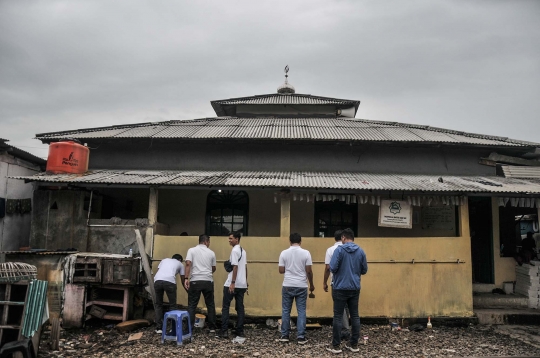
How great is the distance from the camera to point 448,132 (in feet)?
40.6

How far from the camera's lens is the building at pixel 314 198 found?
329 inches

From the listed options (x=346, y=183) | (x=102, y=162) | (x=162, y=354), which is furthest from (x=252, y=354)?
(x=102, y=162)

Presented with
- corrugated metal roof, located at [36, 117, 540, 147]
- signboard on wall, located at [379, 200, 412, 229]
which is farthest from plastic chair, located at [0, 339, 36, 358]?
signboard on wall, located at [379, 200, 412, 229]

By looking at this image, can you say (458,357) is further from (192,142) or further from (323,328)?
(192,142)

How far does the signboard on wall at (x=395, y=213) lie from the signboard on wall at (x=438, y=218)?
2.21 meters

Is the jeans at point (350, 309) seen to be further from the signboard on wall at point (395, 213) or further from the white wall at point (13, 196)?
the white wall at point (13, 196)

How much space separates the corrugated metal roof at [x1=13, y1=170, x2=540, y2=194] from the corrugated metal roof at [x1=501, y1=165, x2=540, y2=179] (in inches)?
13.7

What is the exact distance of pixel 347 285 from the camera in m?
6.06

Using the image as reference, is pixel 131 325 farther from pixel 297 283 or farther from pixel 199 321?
pixel 297 283

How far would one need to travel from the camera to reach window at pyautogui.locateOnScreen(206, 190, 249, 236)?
11406 millimetres

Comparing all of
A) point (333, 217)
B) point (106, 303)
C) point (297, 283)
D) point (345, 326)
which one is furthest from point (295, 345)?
point (333, 217)

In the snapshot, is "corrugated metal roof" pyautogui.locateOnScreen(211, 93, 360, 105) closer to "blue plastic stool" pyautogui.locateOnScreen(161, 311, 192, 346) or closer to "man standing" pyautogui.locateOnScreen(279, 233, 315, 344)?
"man standing" pyautogui.locateOnScreen(279, 233, 315, 344)

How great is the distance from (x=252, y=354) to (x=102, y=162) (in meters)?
7.92

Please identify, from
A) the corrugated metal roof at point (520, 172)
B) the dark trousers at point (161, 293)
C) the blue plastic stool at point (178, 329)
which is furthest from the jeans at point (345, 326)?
the corrugated metal roof at point (520, 172)
